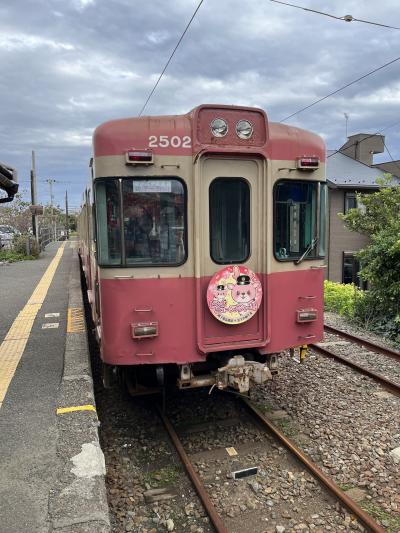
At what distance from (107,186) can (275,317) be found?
85.7 inches

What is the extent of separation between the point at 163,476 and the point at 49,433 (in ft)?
4.18

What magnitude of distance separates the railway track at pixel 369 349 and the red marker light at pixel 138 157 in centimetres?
454

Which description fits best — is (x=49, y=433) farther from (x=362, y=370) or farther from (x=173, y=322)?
(x=362, y=370)

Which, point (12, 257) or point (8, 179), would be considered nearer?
point (8, 179)

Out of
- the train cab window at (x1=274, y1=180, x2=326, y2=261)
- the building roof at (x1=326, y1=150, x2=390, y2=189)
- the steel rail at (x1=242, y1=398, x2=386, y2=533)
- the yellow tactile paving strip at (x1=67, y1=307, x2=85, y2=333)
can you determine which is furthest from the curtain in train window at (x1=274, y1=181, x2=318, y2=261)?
the building roof at (x1=326, y1=150, x2=390, y2=189)

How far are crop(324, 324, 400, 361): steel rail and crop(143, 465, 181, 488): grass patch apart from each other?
4.70m

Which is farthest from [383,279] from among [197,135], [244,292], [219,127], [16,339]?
[16,339]

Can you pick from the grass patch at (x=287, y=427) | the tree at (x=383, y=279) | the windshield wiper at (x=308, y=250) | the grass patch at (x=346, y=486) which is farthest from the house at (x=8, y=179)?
the tree at (x=383, y=279)

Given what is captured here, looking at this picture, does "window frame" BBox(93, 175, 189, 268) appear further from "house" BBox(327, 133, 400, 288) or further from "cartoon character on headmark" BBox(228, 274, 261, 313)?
"house" BBox(327, 133, 400, 288)

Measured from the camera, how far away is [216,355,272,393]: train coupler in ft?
15.4

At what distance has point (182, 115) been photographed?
4.54 metres

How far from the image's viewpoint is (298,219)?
5.01m

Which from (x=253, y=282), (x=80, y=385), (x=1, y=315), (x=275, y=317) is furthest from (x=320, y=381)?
(x=1, y=315)

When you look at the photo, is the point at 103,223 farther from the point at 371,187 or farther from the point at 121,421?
the point at 371,187
